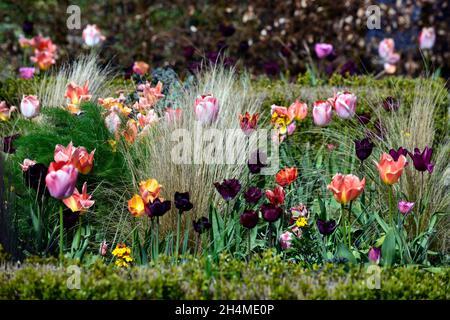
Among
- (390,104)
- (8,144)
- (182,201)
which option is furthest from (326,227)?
(8,144)

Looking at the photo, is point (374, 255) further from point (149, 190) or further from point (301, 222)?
point (149, 190)

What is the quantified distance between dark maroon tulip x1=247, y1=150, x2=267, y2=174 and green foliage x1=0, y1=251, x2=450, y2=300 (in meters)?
0.70

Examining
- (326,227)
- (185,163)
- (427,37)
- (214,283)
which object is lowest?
(214,283)

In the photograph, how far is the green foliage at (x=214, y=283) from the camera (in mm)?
3490

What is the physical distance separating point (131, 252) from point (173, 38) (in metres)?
5.69

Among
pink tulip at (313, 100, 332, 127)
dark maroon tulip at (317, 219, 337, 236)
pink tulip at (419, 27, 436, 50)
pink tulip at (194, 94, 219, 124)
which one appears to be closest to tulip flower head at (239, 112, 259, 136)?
pink tulip at (194, 94, 219, 124)

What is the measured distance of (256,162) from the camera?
4.40m

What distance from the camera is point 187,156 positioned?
4.64m

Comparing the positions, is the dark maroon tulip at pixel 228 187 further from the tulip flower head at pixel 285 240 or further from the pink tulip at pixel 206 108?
the pink tulip at pixel 206 108

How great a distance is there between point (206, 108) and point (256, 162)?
16.7 inches

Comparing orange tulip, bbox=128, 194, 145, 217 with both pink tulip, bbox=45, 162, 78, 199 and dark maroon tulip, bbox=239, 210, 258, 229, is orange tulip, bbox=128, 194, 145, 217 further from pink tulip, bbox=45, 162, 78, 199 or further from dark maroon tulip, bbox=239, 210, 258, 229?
dark maroon tulip, bbox=239, 210, 258, 229

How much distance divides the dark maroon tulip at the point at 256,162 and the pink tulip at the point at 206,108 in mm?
323

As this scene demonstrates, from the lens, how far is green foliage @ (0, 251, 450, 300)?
3.49m
